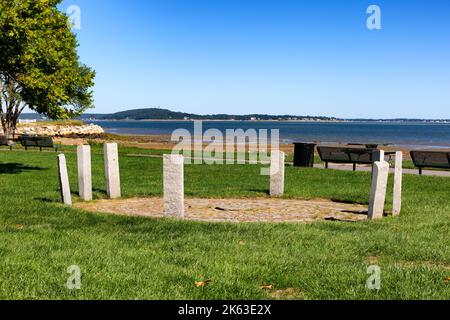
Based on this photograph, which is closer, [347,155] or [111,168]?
[111,168]

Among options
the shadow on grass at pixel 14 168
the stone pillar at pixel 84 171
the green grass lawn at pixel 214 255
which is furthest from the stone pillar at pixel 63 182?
the shadow on grass at pixel 14 168

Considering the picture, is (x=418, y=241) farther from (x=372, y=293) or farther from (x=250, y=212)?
(x=250, y=212)

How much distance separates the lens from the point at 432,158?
1902cm

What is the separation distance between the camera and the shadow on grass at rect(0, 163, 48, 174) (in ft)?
59.3

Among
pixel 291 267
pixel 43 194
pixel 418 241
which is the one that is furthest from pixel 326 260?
pixel 43 194

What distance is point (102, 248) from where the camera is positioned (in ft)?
22.9

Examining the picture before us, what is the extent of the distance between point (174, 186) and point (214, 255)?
3.07 metres

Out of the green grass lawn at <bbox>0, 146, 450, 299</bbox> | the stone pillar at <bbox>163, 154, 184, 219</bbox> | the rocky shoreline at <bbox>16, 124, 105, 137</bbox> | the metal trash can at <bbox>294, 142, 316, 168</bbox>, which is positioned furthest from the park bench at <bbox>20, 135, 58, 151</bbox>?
the rocky shoreline at <bbox>16, 124, 105, 137</bbox>

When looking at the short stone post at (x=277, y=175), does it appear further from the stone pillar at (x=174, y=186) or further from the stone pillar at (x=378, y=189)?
the stone pillar at (x=174, y=186)

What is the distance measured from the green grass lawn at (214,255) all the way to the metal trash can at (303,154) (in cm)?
973

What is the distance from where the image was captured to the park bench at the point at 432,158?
18.8 metres

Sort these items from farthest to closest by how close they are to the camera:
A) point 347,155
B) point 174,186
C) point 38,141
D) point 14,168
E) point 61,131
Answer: point 61,131, point 38,141, point 347,155, point 14,168, point 174,186

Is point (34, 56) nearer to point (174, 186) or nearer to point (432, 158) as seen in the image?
point (174, 186)

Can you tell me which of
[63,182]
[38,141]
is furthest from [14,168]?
[38,141]
